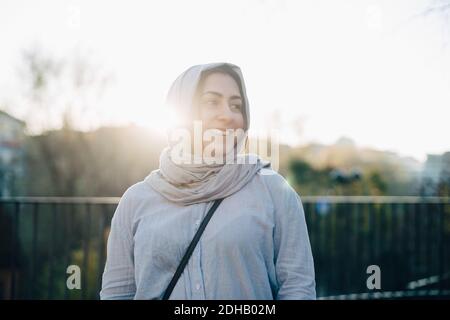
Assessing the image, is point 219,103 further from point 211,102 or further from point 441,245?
point 441,245

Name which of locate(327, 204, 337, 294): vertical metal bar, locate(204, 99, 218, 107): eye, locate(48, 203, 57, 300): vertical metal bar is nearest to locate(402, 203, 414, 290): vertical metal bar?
locate(327, 204, 337, 294): vertical metal bar

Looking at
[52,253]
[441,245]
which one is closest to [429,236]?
[441,245]

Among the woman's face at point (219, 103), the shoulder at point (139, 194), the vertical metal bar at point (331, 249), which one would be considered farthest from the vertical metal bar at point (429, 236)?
the shoulder at point (139, 194)

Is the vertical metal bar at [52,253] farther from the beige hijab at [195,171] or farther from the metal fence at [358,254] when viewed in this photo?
the beige hijab at [195,171]

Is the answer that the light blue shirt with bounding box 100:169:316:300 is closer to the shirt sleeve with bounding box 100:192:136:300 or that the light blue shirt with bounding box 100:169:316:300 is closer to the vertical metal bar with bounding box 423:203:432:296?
the shirt sleeve with bounding box 100:192:136:300

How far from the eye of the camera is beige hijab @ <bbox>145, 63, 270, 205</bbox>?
1863 mm

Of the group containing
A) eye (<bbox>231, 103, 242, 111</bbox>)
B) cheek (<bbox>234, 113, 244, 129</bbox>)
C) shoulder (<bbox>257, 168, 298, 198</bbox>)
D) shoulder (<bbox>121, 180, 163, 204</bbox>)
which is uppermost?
eye (<bbox>231, 103, 242, 111</bbox>)

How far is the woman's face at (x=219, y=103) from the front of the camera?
74.5 inches

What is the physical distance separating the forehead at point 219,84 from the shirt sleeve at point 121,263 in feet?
1.93

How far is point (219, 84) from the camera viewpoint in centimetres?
192

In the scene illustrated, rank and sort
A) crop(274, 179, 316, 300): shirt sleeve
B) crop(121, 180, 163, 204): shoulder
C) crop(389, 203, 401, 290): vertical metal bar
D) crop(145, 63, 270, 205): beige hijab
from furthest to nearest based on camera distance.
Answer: crop(389, 203, 401, 290): vertical metal bar → crop(121, 180, 163, 204): shoulder → crop(145, 63, 270, 205): beige hijab → crop(274, 179, 316, 300): shirt sleeve

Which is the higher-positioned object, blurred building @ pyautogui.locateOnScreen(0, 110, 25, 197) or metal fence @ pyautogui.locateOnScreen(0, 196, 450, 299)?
blurred building @ pyautogui.locateOnScreen(0, 110, 25, 197)

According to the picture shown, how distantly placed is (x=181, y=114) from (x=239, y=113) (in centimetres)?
25
